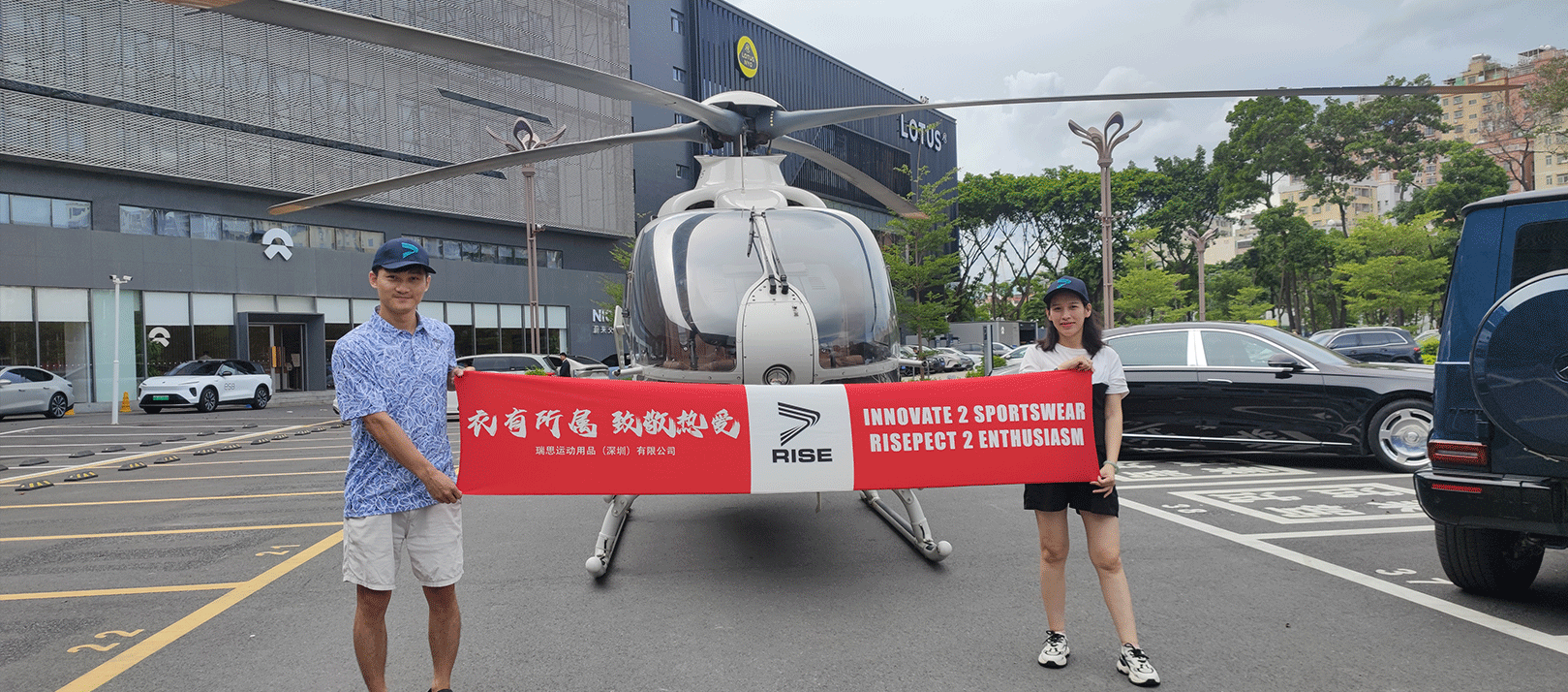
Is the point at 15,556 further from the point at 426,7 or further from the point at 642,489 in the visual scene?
the point at 426,7

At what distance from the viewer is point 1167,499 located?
7648mm

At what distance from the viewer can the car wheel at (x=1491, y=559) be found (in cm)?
442

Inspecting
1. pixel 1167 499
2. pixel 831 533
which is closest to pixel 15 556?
pixel 831 533

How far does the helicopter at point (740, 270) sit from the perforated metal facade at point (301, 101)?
2060cm

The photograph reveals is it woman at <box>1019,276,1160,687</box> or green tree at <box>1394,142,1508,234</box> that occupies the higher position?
green tree at <box>1394,142,1508,234</box>

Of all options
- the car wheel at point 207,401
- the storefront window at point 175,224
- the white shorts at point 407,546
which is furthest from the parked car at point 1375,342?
the storefront window at point 175,224

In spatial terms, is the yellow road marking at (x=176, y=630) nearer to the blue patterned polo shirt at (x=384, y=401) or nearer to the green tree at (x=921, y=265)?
the blue patterned polo shirt at (x=384, y=401)

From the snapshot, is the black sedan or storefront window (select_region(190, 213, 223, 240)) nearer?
the black sedan

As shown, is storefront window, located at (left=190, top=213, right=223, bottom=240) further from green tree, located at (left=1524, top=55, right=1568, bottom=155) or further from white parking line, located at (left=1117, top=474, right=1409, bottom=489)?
green tree, located at (left=1524, top=55, right=1568, bottom=155)

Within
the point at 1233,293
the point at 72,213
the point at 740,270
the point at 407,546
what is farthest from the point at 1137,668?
the point at 1233,293

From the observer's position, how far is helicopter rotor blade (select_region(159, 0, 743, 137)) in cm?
398

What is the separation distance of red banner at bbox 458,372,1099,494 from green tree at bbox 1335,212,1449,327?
42.0m

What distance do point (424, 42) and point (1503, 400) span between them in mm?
5108

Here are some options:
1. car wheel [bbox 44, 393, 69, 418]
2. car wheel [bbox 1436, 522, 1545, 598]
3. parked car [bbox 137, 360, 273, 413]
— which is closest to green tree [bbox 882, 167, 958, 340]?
parked car [bbox 137, 360, 273, 413]
